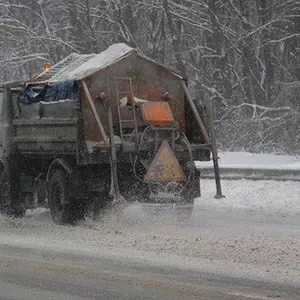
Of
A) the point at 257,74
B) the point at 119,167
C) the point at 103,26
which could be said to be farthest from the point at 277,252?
the point at 103,26

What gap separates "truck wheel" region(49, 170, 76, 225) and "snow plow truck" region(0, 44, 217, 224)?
2cm

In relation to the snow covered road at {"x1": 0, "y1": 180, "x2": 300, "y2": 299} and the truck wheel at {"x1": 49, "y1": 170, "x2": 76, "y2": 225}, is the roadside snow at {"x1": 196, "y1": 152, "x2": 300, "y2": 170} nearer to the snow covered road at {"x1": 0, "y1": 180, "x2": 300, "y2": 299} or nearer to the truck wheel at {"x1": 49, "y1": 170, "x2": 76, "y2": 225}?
the snow covered road at {"x1": 0, "y1": 180, "x2": 300, "y2": 299}

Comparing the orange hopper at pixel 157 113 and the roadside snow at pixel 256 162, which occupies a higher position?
the orange hopper at pixel 157 113

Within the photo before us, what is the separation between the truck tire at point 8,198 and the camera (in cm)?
1394

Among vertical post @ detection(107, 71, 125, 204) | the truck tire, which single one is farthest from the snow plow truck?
the truck tire

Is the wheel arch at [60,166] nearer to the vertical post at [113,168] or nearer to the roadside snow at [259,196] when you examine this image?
the vertical post at [113,168]

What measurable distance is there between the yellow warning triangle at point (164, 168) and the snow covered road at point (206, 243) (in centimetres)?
71

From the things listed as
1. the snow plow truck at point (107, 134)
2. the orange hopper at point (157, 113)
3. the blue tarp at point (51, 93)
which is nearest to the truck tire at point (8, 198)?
the snow plow truck at point (107, 134)

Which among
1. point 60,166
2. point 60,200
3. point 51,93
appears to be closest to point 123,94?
point 51,93

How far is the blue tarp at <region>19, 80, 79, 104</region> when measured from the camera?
1237cm

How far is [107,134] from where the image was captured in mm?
12328

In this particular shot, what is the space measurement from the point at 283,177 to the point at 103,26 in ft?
52.1

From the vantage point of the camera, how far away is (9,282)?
8.35 m

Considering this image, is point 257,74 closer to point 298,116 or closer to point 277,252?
point 298,116
